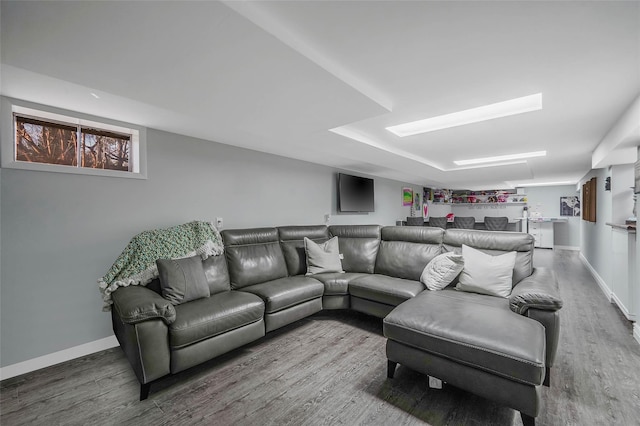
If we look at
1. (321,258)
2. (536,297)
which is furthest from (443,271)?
(321,258)

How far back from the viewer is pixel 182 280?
2.30 metres

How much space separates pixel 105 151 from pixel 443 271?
362 centimetres

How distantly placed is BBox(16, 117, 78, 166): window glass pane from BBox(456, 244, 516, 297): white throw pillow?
12.7 ft

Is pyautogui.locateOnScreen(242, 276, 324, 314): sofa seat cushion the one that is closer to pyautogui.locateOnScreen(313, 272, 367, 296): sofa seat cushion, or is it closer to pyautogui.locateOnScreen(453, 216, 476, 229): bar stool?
pyautogui.locateOnScreen(313, 272, 367, 296): sofa seat cushion

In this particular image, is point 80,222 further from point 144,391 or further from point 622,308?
point 622,308

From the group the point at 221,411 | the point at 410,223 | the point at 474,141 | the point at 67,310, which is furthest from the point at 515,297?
the point at 410,223

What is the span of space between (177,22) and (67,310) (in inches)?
102

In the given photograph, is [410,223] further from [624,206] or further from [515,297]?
[515,297]

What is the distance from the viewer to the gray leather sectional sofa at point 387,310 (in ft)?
4.96

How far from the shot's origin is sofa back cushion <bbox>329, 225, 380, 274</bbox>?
3.58 meters

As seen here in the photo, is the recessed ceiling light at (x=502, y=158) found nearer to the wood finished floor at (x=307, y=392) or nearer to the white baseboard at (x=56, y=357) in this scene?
the wood finished floor at (x=307, y=392)

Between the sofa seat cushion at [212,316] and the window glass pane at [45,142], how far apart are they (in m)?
1.75

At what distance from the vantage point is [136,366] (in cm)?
177

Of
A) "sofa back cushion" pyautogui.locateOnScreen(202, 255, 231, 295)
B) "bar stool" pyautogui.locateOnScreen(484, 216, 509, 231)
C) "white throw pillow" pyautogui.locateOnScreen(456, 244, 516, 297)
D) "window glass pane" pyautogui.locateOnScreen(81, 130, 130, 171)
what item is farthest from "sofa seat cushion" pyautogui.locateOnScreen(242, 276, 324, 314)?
"bar stool" pyautogui.locateOnScreen(484, 216, 509, 231)
